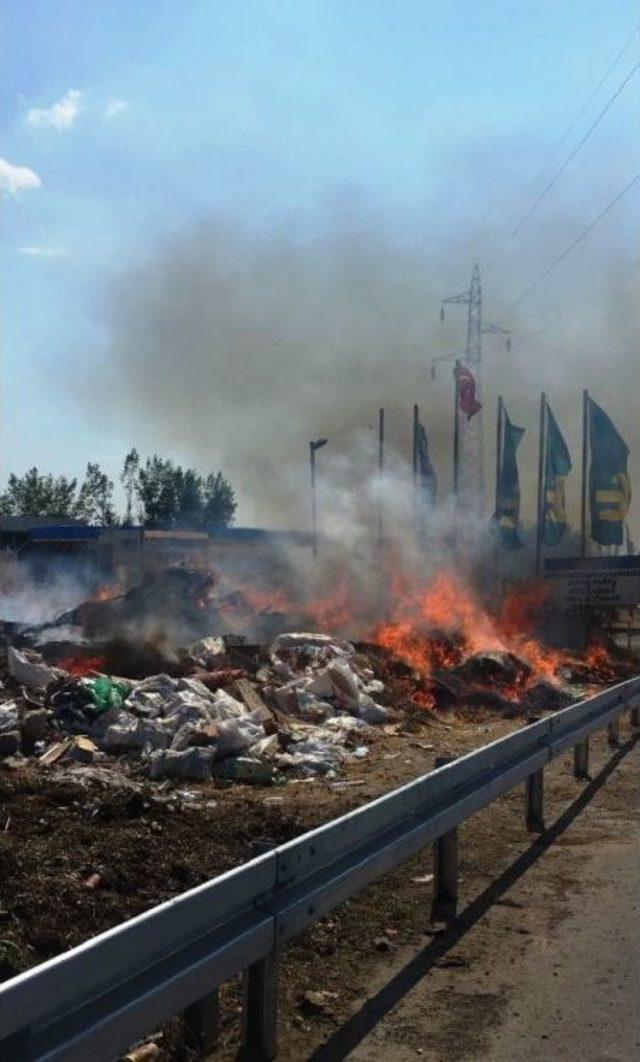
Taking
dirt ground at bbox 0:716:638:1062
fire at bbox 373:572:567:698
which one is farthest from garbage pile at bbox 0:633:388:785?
fire at bbox 373:572:567:698

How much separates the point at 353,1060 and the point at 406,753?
8663 mm

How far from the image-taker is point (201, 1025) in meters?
3.65

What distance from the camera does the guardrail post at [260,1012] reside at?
353 centimetres

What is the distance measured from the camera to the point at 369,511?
4088 centimetres

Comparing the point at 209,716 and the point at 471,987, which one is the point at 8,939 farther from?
the point at 209,716

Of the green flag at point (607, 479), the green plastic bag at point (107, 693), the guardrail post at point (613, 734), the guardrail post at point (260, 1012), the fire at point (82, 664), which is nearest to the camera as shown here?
the guardrail post at point (260, 1012)

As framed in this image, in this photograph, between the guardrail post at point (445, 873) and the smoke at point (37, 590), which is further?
the smoke at point (37, 590)

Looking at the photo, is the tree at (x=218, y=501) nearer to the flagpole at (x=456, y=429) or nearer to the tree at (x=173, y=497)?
the tree at (x=173, y=497)

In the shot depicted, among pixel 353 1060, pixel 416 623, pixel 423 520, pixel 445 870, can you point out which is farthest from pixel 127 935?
pixel 423 520

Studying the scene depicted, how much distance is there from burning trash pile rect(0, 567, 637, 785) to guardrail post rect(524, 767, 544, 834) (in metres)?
3.65

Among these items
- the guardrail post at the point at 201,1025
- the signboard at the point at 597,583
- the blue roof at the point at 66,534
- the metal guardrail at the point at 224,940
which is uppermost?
the blue roof at the point at 66,534

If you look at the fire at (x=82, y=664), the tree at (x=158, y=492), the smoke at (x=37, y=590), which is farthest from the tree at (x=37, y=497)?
the fire at (x=82, y=664)

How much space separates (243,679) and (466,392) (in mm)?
30169

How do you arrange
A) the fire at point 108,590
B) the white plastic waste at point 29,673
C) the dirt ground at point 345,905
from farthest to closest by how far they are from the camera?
1. the fire at point 108,590
2. the white plastic waste at point 29,673
3. the dirt ground at point 345,905
